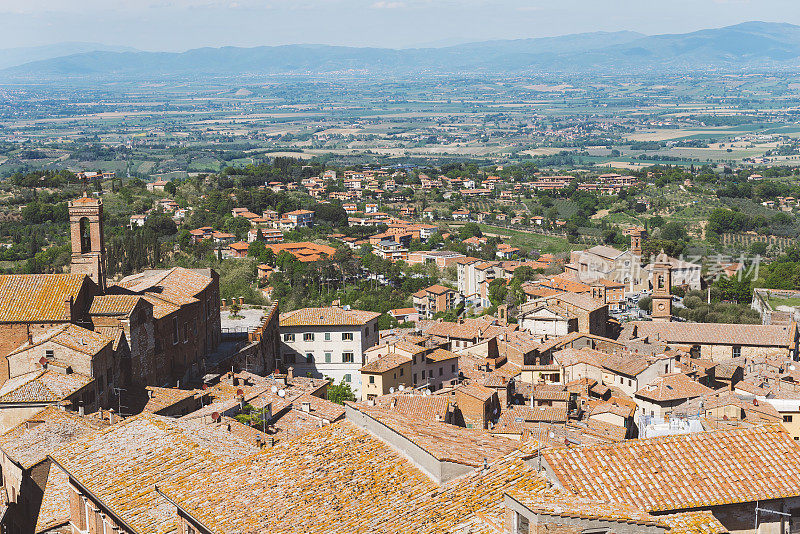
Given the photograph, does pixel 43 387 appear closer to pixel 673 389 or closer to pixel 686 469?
pixel 686 469

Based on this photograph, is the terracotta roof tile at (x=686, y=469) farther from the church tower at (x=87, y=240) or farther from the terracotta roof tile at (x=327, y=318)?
the terracotta roof tile at (x=327, y=318)

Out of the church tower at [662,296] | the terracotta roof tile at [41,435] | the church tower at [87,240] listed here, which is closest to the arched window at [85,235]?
the church tower at [87,240]

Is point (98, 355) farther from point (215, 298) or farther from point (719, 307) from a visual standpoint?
point (719, 307)

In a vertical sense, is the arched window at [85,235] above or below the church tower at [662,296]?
above

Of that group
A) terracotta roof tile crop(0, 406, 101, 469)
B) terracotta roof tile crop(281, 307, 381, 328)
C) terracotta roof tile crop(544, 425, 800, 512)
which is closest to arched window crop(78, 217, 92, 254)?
terracotta roof tile crop(281, 307, 381, 328)

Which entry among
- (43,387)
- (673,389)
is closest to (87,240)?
(43,387)

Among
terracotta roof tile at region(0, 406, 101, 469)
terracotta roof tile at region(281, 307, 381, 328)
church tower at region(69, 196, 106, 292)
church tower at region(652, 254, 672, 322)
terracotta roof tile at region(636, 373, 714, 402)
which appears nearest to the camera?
terracotta roof tile at region(0, 406, 101, 469)

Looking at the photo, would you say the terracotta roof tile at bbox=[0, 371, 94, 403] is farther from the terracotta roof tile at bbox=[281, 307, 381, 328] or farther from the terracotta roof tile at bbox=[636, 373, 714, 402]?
the terracotta roof tile at bbox=[636, 373, 714, 402]

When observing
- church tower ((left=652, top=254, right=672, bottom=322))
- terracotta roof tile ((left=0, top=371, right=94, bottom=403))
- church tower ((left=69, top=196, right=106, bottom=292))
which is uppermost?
church tower ((left=69, top=196, right=106, bottom=292))
